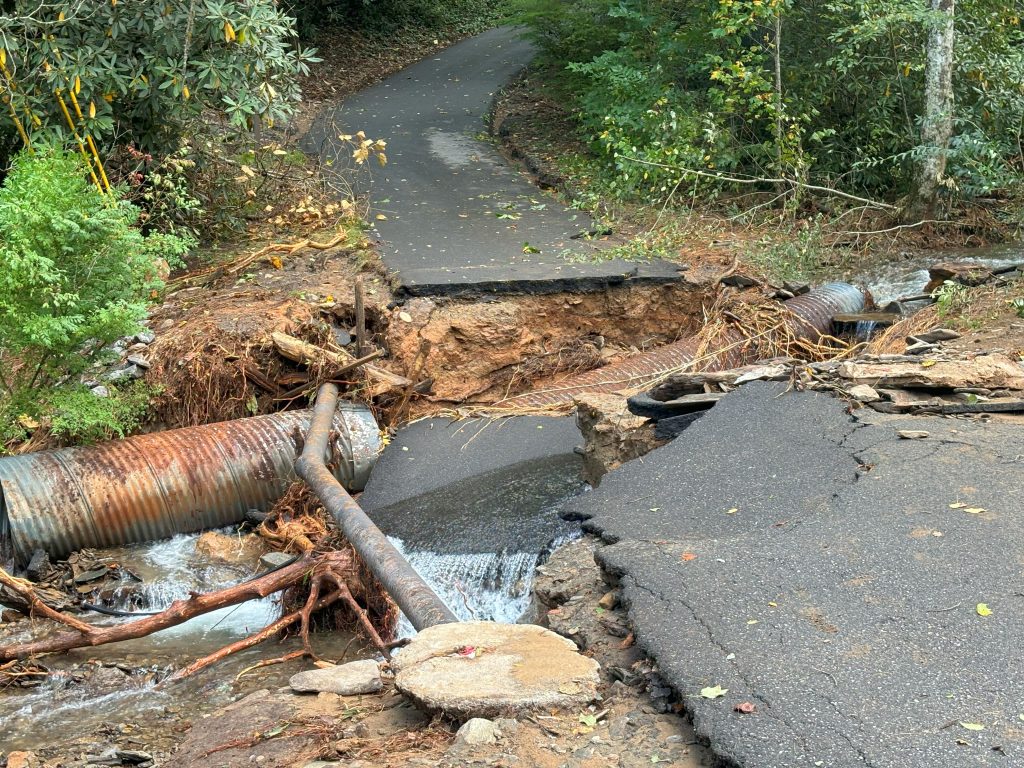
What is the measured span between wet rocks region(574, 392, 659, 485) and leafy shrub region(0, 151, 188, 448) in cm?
319

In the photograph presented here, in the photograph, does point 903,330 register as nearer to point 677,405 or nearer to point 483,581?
point 677,405

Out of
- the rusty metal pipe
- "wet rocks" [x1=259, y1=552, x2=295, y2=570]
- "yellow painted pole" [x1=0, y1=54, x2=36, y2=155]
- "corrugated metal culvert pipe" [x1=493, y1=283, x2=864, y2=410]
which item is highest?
"yellow painted pole" [x1=0, y1=54, x2=36, y2=155]

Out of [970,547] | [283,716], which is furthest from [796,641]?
[283,716]

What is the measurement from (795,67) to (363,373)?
7213mm

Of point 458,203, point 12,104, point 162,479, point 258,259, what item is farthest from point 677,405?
point 458,203

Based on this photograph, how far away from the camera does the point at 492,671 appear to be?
3.83m

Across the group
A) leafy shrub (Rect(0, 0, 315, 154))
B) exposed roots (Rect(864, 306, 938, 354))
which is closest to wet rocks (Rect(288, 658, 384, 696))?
exposed roots (Rect(864, 306, 938, 354))

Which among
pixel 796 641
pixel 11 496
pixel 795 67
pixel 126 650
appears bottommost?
pixel 126 650

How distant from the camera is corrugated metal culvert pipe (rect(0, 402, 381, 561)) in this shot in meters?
6.94

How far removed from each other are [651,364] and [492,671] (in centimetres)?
509

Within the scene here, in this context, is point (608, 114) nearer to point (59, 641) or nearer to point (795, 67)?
point (795, 67)

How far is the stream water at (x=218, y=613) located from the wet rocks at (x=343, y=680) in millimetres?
1244

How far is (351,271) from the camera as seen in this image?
9.90 metres

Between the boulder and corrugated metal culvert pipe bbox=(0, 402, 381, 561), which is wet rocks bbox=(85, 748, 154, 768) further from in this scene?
the boulder
